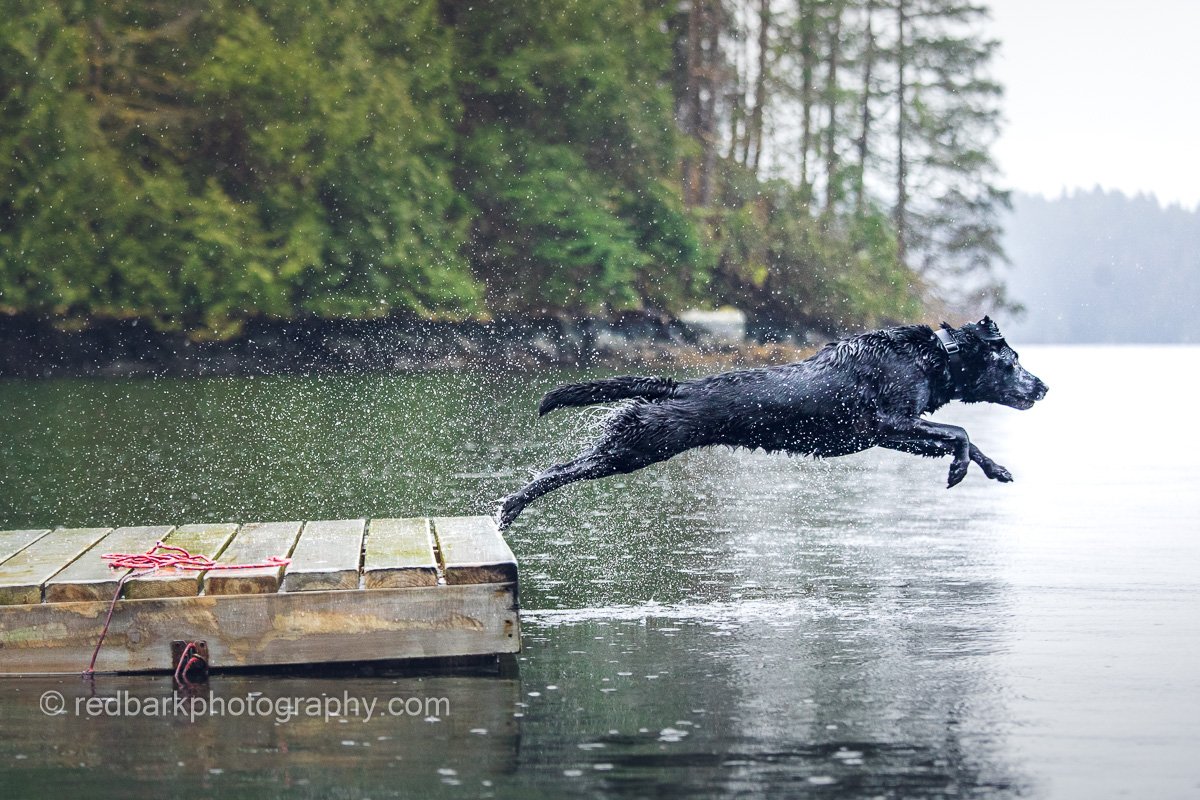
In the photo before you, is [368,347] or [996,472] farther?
[368,347]

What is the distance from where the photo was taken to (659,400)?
819 cm

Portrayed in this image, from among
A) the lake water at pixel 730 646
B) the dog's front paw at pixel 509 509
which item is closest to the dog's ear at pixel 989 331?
the lake water at pixel 730 646

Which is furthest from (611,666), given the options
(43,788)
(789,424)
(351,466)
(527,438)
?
(527,438)

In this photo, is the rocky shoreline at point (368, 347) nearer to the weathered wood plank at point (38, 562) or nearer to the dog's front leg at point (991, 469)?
the weathered wood plank at point (38, 562)

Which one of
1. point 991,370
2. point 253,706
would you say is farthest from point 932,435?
point 253,706

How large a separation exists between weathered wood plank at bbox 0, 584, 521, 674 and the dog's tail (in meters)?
1.64

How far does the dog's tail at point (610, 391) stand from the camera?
8.17 m

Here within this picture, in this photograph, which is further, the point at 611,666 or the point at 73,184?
the point at 73,184

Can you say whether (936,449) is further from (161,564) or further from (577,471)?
(161,564)

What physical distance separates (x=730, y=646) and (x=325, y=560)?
1.89 meters

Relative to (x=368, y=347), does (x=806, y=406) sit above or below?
below

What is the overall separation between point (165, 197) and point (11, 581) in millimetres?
34211

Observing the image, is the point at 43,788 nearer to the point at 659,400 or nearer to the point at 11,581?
the point at 11,581

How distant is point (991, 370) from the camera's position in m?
8.57
